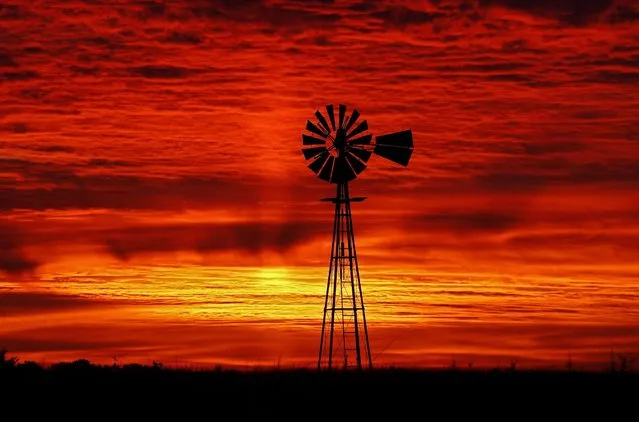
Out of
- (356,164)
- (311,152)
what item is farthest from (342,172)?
(311,152)

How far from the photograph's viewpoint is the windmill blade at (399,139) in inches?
1734

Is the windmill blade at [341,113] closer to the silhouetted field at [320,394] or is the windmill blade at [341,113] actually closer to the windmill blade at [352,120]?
the windmill blade at [352,120]

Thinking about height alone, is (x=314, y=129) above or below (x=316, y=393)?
above

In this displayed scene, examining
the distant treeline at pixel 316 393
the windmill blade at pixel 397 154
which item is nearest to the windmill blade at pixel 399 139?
the windmill blade at pixel 397 154

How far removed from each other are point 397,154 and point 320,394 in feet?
46.2

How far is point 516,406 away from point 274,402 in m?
6.37

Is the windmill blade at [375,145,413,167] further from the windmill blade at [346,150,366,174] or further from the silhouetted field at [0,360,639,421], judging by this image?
the silhouetted field at [0,360,639,421]

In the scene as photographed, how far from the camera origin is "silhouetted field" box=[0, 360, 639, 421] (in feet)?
102

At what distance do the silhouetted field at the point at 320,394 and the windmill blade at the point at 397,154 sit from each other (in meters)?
10.1

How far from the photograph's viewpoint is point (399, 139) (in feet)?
145

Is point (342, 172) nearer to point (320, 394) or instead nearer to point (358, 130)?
point (358, 130)

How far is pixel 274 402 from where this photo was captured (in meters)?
31.5

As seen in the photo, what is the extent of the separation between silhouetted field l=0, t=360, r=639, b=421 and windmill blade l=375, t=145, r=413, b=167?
397 inches

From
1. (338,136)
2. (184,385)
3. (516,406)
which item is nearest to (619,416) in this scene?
(516,406)
